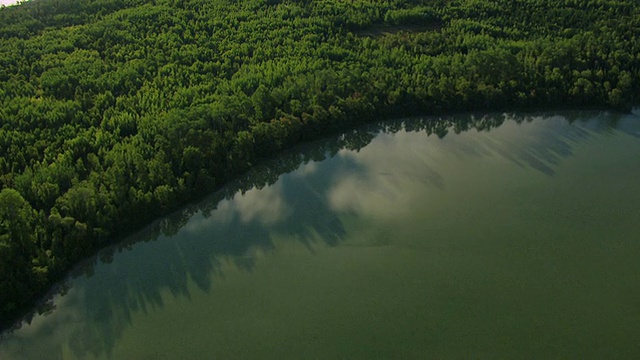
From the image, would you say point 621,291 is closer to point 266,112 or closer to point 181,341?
point 181,341

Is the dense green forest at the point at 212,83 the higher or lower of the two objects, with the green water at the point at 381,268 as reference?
higher

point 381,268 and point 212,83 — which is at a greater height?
point 212,83

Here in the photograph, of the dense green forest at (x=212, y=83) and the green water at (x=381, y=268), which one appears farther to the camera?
the dense green forest at (x=212, y=83)

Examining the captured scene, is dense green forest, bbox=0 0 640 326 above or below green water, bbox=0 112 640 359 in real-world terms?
above

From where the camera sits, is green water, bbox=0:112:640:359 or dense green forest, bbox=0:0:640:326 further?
dense green forest, bbox=0:0:640:326

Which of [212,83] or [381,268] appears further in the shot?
[212,83]
